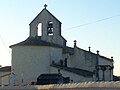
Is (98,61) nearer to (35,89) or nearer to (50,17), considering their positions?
(50,17)

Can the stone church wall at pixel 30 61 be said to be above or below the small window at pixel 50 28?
below

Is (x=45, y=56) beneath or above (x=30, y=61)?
above

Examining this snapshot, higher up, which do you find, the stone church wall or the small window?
the small window

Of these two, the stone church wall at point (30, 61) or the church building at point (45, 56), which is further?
the stone church wall at point (30, 61)

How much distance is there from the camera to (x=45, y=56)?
2694 inches

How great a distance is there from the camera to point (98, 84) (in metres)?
16.8

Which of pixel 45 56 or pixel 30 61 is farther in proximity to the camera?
pixel 45 56

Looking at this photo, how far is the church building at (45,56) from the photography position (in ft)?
220

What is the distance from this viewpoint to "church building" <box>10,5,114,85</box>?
6719cm

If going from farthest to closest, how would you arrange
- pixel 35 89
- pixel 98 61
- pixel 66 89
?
pixel 98 61
pixel 35 89
pixel 66 89

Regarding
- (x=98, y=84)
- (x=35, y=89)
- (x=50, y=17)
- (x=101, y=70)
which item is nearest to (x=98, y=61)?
(x=101, y=70)

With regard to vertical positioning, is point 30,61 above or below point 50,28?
below

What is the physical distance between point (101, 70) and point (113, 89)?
54.8 metres

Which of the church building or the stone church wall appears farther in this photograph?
the stone church wall
